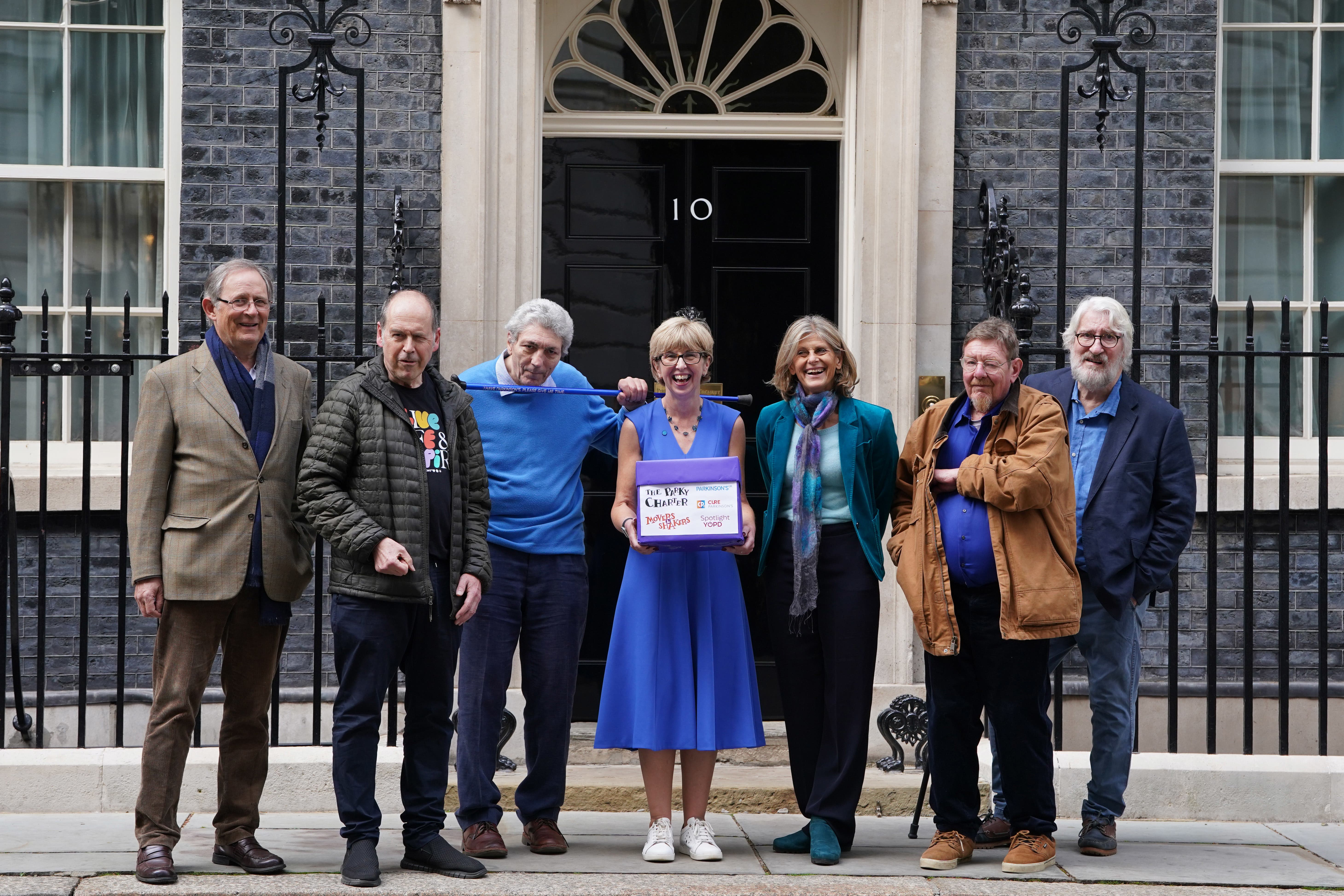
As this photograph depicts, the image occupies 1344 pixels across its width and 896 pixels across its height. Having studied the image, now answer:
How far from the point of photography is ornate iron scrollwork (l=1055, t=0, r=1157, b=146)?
20.3 ft

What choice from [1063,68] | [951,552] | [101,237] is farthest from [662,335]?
[101,237]

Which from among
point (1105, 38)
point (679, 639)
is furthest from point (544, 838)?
point (1105, 38)

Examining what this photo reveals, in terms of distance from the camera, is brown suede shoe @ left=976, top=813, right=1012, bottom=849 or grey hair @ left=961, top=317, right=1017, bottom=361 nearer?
grey hair @ left=961, top=317, right=1017, bottom=361

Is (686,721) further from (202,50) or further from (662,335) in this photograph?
(202,50)

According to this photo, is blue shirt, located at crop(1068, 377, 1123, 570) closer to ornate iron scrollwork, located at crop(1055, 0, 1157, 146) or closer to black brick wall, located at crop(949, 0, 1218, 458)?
ornate iron scrollwork, located at crop(1055, 0, 1157, 146)

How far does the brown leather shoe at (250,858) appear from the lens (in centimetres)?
478

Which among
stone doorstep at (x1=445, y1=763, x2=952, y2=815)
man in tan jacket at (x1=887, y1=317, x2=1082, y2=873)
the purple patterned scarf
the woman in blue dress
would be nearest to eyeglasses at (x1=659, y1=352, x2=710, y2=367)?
the woman in blue dress

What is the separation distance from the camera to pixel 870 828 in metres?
5.78

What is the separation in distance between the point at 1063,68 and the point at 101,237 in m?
4.61

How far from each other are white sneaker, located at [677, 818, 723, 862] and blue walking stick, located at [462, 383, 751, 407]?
146 centimetres

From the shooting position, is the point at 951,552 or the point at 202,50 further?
the point at 202,50

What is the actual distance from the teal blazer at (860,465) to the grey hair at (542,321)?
2.54 ft

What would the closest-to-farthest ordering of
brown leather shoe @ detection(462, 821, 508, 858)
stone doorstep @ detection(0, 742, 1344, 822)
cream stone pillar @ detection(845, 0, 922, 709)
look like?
brown leather shoe @ detection(462, 821, 508, 858)
stone doorstep @ detection(0, 742, 1344, 822)
cream stone pillar @ detection(845, 0, 922, 709)

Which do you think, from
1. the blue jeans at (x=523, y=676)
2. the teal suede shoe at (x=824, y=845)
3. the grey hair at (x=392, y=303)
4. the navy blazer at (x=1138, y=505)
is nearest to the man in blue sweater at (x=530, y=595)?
the blue jeans at (x=523, y=676)
